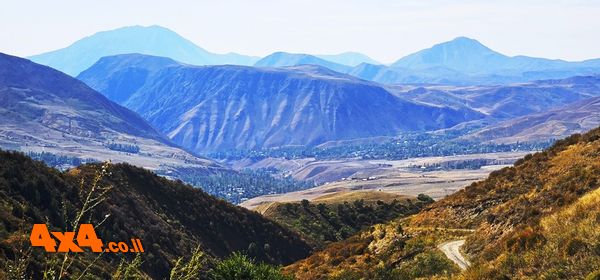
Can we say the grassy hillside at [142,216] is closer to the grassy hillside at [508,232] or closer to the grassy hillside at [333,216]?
the grassy hillside at [333,216]

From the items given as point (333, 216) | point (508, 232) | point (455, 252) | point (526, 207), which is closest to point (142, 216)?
point (455, 252)

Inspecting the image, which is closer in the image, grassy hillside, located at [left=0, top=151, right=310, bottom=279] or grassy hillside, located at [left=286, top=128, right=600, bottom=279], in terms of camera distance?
grassy hillside, located at [left=286, top=128, right=600, bottom=279]

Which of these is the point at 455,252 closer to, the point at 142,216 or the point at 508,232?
the point at 508,232

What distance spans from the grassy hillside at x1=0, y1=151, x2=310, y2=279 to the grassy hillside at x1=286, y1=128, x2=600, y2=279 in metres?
20.3

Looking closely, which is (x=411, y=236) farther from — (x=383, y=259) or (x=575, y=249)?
(x=575, y=249)

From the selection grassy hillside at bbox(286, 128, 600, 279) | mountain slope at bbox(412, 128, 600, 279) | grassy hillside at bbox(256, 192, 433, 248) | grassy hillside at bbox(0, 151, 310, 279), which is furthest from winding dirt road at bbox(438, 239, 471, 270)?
grassy hillside at bbox(256, 192, 433, 248)

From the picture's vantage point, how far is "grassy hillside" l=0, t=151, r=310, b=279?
50.5 meters

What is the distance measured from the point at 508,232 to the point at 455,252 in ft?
11.6

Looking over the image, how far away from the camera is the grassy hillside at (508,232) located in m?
20.9

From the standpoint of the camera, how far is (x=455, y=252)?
34438 mm

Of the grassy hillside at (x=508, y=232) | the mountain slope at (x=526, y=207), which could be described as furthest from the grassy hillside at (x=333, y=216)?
the mountain slope at (x=526, y=207)

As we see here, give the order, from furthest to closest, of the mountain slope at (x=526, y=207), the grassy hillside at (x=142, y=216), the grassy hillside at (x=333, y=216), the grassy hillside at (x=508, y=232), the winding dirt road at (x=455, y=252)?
the grassy hillside at (x=333, y=216) < the grassy hillside at (x=142, y=216) < the winding dirt road at (x=455, y=252) < the mountain slope at (x=526, y=207) < the grassy hillside at (x=508, y=232)

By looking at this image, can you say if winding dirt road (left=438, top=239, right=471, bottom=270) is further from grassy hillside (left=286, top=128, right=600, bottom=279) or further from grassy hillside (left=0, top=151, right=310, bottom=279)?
grassy hillside (left=0, top=151, right=310, bottom=279)

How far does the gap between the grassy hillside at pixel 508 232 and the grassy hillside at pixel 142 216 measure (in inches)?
800
